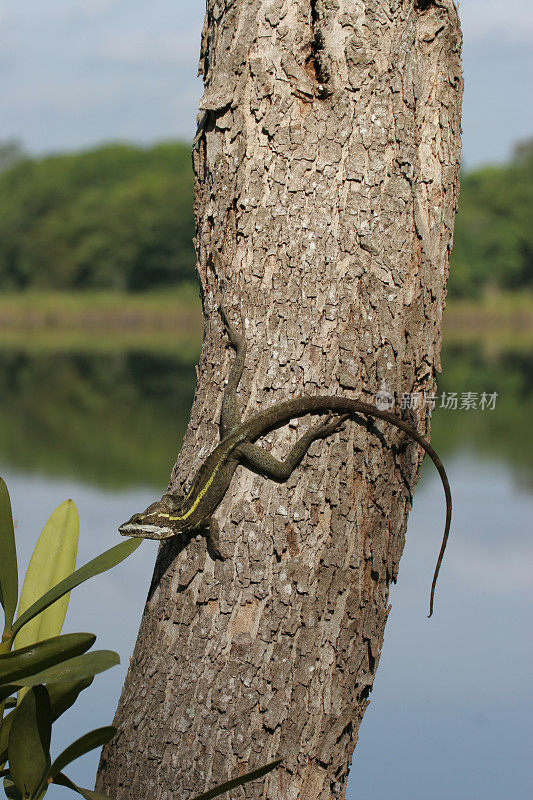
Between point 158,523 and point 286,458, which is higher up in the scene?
point 286,458

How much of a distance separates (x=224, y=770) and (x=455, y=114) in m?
1.78

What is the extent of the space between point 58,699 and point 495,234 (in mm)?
A: 34959

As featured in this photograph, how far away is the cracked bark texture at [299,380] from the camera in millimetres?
1948

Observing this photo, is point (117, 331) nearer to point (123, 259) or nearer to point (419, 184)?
point (123, 259)

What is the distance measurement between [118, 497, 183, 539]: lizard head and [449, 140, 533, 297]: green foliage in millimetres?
28264

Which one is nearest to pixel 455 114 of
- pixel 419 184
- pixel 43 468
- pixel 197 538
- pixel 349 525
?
pixel 419 184

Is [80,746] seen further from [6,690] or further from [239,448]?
[239,448]

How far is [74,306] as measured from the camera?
2684 cm

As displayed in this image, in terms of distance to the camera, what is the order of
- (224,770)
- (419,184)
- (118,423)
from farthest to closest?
(118,423) → (419,184) → (224,770)

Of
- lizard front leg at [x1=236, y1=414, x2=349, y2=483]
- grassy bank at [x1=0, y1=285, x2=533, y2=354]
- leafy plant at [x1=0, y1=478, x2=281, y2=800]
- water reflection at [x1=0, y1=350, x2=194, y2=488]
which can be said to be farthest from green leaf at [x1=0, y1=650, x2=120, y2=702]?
grassy bank at [x1=0, y1=285, x2=533, y2=354]

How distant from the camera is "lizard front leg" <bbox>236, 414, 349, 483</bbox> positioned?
1.97 metres

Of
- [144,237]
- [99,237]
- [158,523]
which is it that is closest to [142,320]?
[144,237]

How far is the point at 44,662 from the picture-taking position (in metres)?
1.74

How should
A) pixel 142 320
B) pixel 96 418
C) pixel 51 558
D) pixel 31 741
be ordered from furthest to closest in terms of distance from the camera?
pixel 142 320, pixel 96 418, pixel 51 558, pixel 31 741
